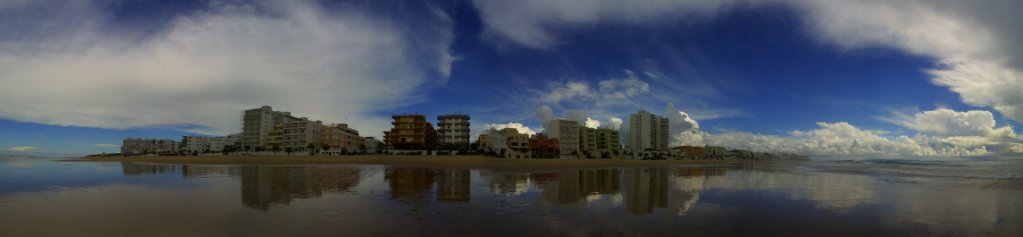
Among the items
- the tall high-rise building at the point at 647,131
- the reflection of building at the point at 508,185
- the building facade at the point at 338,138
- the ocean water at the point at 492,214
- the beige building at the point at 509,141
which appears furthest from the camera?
the tall high-rise building at the point at 647,131

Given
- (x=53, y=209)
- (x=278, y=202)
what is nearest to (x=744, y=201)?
(x=278, y=202)

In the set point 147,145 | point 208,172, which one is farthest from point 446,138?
point 147,145

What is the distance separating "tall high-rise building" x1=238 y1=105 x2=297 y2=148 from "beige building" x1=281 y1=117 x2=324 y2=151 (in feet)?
55.8

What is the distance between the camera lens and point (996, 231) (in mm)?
10445

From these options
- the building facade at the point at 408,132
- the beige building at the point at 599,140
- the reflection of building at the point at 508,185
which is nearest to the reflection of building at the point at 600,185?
the reflection of building at the point at 508,185

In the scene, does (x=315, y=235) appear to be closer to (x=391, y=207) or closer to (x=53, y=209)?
(x=391, y=207)

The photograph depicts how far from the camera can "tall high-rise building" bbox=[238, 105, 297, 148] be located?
123 meters

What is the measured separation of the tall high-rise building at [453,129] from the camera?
330 ft

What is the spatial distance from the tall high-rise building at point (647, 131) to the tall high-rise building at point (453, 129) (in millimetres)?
66912

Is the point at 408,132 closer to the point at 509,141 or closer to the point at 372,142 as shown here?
the point at 509,141

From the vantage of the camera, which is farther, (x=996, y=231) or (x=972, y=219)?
(x=972, y=219)

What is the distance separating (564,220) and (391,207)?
5260 millimetres

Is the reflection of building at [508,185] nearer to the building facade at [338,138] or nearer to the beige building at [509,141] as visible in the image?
the beige building at [509,141]

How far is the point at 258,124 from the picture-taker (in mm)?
125312
